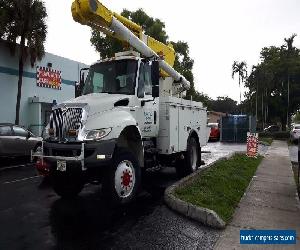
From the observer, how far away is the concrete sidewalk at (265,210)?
18.7ft

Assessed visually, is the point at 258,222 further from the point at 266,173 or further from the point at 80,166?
the point at 266,173

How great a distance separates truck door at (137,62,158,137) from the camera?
329 inches

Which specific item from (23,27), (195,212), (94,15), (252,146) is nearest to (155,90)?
(94,15)

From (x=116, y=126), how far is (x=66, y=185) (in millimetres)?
1996

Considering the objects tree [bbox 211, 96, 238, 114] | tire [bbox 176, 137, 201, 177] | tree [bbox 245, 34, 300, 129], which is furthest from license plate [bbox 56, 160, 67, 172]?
tree [bbox 211, 96, 238, 114]

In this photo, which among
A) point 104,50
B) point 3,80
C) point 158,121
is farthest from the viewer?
point 104,50

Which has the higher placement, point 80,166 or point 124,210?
point 80,166

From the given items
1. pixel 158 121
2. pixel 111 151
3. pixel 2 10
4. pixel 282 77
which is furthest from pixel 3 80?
pixel 282 77

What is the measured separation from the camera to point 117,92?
8234 mm

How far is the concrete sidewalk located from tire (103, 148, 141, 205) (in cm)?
210

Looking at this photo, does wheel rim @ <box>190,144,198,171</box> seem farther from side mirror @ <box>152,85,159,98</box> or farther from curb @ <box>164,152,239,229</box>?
curb @ <box>164,152,239,229</box>

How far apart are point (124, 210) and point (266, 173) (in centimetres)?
685

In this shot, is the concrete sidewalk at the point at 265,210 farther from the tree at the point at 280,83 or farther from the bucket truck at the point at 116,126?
the tree at the point at 280,83

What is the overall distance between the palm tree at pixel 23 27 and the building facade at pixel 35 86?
64 cm
